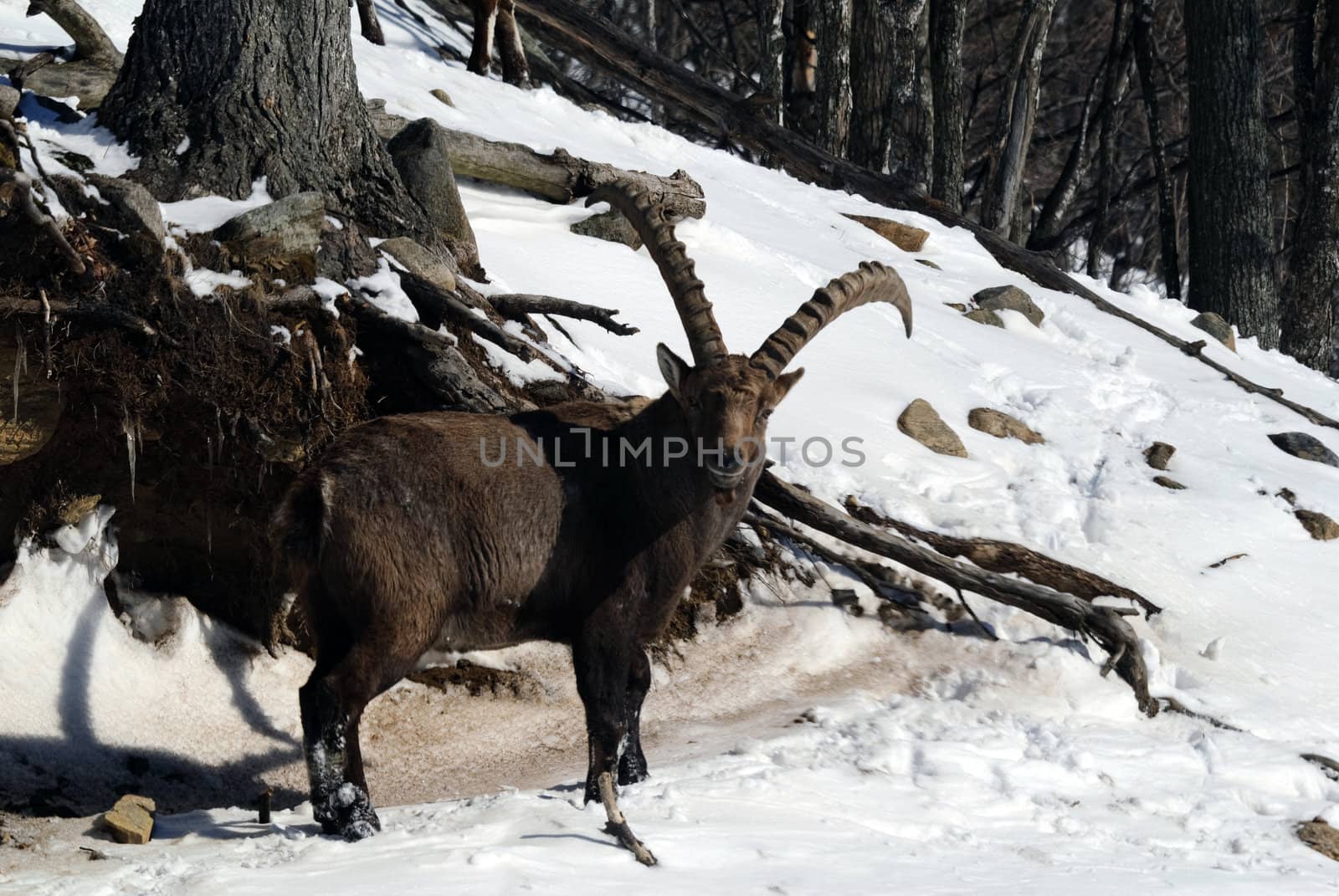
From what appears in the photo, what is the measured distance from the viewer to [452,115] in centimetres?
1207

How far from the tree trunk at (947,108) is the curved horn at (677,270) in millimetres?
12195

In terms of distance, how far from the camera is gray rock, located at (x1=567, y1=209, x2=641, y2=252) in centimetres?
1038

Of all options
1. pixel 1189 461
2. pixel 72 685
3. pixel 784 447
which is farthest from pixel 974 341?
pixel 72 685

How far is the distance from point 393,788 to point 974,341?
6.93 metres

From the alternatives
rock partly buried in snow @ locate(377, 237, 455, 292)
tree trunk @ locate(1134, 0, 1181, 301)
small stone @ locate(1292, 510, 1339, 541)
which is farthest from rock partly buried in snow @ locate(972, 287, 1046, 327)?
tree trunk @ locate(1134, 0, 1181, 301)

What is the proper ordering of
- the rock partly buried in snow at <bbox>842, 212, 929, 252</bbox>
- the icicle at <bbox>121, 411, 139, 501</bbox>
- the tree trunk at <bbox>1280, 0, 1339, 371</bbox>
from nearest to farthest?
the icicle at <bbox>121, 411, 139, 501</bbox> → the rock partly buried in snow at <bbox>842, 212, 929, 252</bbox> → the tree trunk at <bbox>1280, 0, 1339, 371</bbox>

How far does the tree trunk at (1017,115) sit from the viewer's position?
1766 cm

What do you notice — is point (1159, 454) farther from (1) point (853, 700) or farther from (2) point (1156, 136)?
(2) point (1156, 136)

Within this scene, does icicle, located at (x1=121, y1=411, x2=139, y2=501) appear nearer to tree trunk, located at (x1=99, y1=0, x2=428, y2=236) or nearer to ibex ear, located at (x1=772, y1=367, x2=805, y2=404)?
tree trunk, located at (x1=99, y1=0, x2=428, y2=236)

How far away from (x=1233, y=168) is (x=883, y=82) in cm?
474

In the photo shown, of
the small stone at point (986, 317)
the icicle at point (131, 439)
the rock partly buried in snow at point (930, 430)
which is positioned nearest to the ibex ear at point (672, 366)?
the icicle at point (131, 439)

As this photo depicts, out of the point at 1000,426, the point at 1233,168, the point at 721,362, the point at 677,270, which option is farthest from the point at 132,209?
the point at 1233,168

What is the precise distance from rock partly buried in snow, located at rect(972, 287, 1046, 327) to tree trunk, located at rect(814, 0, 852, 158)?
5.80m

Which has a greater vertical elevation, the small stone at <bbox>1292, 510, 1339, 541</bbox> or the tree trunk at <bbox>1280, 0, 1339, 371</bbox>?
the tree trunk at <bbox>1280, 0, 1339, 371</bbox>
